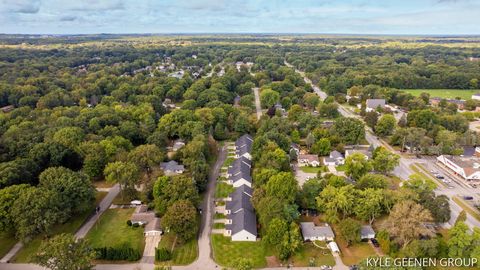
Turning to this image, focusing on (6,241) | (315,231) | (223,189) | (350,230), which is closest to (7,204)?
(6,241)

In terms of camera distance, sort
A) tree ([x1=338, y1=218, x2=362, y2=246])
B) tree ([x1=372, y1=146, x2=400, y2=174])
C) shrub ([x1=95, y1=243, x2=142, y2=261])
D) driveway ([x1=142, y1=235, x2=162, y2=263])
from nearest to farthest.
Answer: shrub ([x1=95, y1=243, x2=142, y2=261]), driveway ([x1=142, y1=235, x2=162, y2=263]), tree ([x1=338, y1=218, x2=362, y2=246]), tree ([x1=372, y1=146, x2=400, y2=174])

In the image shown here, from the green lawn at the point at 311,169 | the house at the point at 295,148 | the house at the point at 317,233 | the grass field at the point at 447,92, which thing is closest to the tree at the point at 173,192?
the house at the point at 317,233

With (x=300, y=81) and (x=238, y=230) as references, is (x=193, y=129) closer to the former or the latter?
(x=238, y=230)

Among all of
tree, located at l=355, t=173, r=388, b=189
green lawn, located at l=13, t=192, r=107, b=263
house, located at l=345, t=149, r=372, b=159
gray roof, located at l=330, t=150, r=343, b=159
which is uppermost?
tree, located at l=355, t=173, r=388, b=189

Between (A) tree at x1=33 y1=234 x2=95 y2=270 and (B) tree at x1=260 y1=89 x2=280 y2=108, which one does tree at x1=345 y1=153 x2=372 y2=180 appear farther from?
(B) tree at x1=260 y1=89 x2=280 y2=108

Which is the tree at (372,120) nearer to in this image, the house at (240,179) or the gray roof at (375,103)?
the gray roof at (375,103)

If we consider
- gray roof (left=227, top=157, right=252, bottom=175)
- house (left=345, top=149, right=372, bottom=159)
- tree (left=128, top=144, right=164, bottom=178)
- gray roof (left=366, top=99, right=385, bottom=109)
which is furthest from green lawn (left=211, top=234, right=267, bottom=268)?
gray roof (left=366, top=99, right=385, bottom=109)
